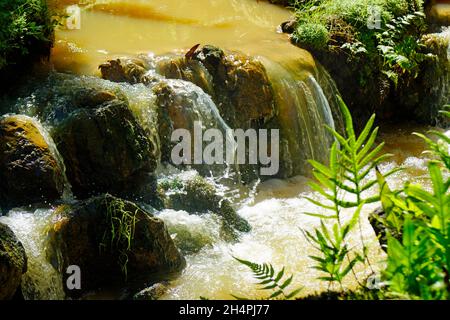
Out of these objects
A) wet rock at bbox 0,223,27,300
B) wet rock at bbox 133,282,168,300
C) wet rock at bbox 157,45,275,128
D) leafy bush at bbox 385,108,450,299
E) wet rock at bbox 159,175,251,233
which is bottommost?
wet rock at bbox 133,282,168,300

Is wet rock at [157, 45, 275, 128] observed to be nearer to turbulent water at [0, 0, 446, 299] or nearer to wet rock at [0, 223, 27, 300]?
turbulent water at [0, 0, 446, 299]

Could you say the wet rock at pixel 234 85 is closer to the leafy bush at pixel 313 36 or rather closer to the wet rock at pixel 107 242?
the leafy bush at pixel 313 36

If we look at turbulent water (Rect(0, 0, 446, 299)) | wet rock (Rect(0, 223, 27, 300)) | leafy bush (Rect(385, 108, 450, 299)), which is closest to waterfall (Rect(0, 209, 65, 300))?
turbulent water (Rect(0, 0, 446, 299))

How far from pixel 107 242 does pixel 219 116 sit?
2.85 metres

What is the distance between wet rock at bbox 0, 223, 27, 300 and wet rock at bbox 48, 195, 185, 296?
2.46ft

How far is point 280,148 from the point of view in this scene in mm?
7934

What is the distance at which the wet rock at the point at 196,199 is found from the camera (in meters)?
6.29

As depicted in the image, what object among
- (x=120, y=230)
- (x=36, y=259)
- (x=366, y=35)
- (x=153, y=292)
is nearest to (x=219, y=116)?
(x=120, y=230)

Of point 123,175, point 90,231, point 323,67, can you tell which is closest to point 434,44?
point 323,67

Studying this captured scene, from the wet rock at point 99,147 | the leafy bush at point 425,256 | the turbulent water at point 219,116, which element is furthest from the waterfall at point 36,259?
the leafy bush at point 425,256

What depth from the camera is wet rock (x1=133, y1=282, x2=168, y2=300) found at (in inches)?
192
